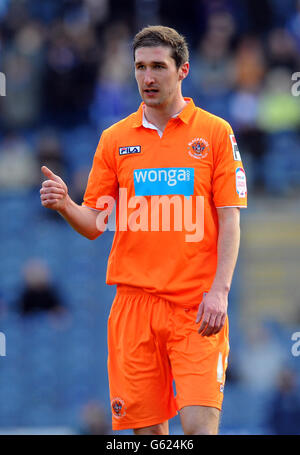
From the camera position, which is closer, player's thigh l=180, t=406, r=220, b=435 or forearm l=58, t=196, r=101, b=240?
player's thigh l=180, t=406, r=220, b=435

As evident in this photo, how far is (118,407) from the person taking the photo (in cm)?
496

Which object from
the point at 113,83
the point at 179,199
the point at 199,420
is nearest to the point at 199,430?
the point at 199,420

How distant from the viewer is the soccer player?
4867 millimetres

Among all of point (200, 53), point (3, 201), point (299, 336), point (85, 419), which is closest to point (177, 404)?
point (85, 419)

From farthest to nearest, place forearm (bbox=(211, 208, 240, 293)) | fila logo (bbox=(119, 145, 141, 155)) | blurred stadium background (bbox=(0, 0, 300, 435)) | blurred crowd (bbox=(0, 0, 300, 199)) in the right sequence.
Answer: blurred crowd (bbox=(0, 0, 300, 199))
blurred stadium background (bbox=(0, 0, 300, 435))
fila logo (bbox=(119, 145, 141, 155))
forearm (bbox=(211, 208, 240, 293))

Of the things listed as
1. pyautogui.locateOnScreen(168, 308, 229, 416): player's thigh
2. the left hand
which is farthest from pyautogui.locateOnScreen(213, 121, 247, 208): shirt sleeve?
pyautogui.locateOnScreen(168, 308, 229, 416): player's thigh

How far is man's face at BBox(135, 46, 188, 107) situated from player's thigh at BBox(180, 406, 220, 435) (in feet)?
5.36

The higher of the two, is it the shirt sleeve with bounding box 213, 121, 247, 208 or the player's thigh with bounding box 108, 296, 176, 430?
the shirt sleeve with bounding box 213, 121, 247, 208

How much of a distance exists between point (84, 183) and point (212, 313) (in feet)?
20.5

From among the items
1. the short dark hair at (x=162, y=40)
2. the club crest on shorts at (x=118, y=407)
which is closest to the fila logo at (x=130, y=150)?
the short dark hair at (x=162, y=40)

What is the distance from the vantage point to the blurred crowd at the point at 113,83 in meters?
11.9

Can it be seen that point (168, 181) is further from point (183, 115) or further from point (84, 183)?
point (84, 183)

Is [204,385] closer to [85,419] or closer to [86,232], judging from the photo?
[86,232]

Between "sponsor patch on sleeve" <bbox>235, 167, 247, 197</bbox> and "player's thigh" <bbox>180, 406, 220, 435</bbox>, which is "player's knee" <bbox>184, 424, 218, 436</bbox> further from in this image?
"sponsor patch on sleeve" <bbox>235, 167, 247, 197</bbox>
